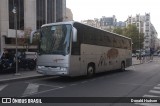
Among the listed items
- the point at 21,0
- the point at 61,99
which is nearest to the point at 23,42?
the point at 21,0

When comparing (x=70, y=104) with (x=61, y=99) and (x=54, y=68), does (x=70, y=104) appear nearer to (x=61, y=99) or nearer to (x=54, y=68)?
(x=61, y=99)

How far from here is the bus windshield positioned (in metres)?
14.1

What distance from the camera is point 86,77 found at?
16.6 metres

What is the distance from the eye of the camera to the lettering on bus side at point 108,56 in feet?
59.9

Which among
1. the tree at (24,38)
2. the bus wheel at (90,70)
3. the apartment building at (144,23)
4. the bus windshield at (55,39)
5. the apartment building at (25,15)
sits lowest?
the bus wheel at (90,70)

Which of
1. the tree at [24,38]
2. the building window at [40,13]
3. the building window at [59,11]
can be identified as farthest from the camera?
the building window at [59,11]

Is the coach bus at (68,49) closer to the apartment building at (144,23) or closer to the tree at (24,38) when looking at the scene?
the tree at (24,38)

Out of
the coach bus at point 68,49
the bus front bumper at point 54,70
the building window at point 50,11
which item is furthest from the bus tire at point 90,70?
the building window at point 50,11

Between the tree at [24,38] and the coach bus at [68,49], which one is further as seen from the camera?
the tree at [24,38]

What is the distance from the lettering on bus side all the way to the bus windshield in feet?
15.0

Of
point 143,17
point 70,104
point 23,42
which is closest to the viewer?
point 70,104

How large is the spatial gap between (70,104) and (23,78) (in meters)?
7.15

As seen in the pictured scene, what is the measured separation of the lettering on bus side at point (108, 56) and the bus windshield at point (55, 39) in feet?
15.0

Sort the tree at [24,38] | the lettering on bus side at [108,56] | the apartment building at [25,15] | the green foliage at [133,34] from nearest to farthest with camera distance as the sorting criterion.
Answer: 1. the lettering on bus side at [108,56]
2. the tree at [24,38]
3. the apartment building at [25,15]
4. the green foliage at [133,34]
